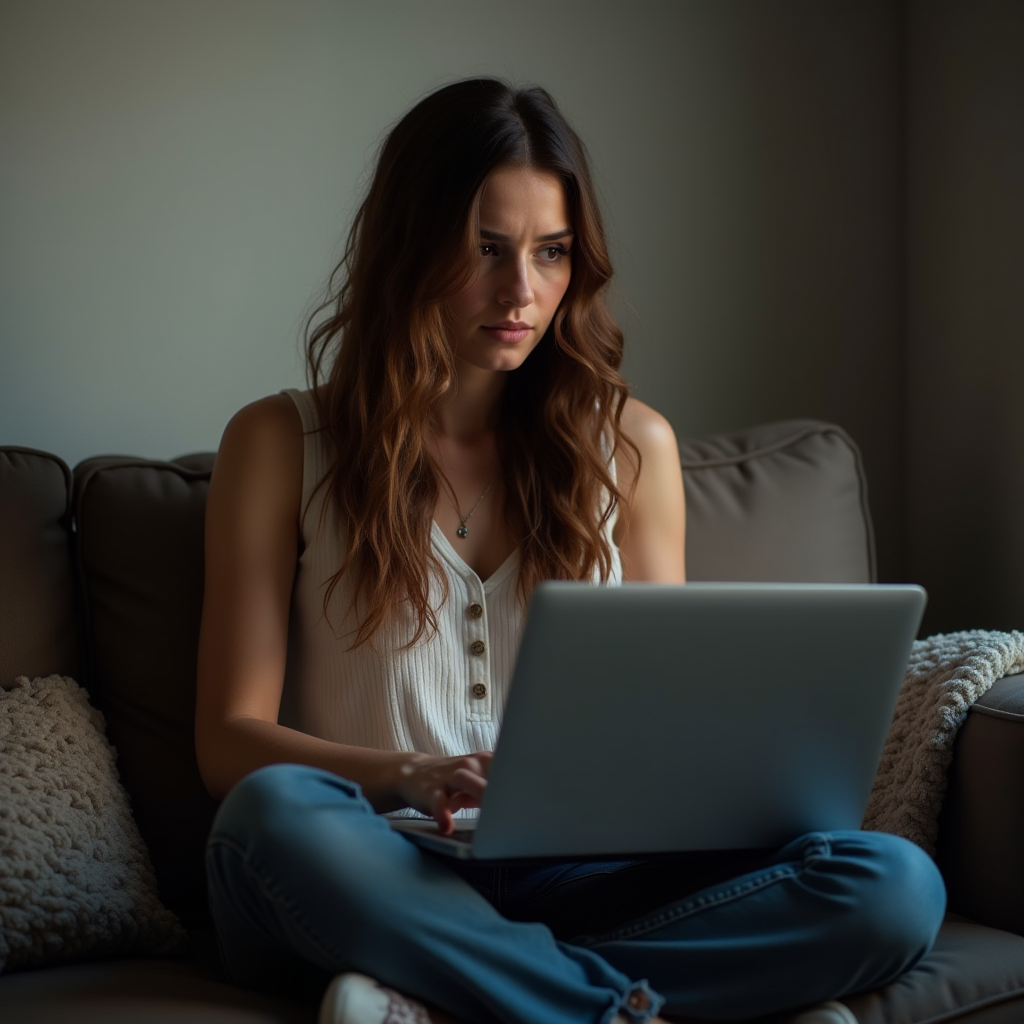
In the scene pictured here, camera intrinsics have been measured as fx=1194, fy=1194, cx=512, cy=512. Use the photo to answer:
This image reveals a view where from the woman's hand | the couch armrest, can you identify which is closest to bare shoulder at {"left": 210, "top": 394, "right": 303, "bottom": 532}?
the woman's hand

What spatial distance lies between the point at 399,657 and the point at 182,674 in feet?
0.91

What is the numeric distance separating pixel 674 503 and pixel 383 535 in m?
0.42

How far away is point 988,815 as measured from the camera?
4.05ft

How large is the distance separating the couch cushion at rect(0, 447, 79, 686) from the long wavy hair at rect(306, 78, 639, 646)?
338 millimetres

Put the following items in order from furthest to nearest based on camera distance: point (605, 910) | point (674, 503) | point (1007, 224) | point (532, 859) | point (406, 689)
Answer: point (1007, 224) → point (674, 503) → point (406, 689) → point (605, 910) → point (532, 859)

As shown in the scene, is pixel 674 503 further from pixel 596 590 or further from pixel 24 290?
pixel 24 290

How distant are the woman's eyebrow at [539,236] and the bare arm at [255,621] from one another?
0.31 meters

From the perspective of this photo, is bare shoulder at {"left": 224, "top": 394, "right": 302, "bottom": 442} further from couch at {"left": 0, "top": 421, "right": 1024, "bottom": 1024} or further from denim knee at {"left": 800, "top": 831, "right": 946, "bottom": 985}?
denim knee at {"left": 800, "top": 831, "right": 946, "bottom": 985}

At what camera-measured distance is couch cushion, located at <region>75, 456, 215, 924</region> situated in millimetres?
1366

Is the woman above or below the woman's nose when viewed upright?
below

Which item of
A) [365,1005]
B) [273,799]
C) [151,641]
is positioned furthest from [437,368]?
[365,1005]

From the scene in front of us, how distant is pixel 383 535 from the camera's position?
1353 millimetres

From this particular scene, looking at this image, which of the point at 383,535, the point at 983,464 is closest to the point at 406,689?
the point at 383,535

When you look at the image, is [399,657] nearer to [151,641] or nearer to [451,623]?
[451,623]
